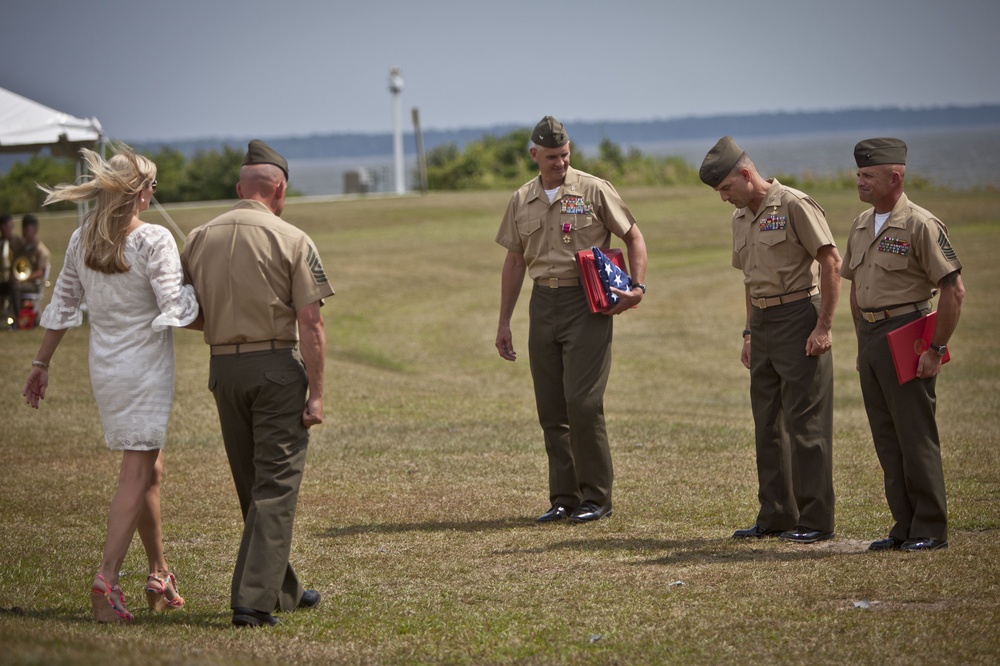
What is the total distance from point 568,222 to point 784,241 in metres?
1.49

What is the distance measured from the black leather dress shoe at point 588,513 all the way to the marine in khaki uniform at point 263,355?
2.56 metres

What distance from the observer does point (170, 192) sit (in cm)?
5662

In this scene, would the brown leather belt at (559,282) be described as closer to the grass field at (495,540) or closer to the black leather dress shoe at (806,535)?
the grass field at (495,540)

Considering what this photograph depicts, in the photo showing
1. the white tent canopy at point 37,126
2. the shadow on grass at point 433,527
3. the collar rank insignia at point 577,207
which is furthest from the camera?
the white tent canopy at point 37,126

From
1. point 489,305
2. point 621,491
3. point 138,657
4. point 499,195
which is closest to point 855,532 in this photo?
point 621,491

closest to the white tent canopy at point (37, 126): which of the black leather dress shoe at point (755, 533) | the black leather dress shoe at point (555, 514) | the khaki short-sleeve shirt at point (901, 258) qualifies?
the black leather dress shoe at point (555, 514)

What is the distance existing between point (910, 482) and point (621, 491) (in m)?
2.47

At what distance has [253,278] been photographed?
504 cm

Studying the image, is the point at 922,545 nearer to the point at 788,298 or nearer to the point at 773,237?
the point at 788,298

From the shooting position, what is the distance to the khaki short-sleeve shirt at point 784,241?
250 inches

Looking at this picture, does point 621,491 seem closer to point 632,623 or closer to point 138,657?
point 632,623

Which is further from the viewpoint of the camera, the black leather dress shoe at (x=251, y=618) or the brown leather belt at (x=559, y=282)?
the brown leather belt at (x=559, y=282)

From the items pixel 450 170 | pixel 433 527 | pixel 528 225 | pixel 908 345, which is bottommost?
pixel 433 527

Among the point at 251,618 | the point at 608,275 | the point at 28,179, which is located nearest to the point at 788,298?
the point at 608,275
